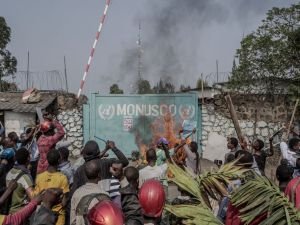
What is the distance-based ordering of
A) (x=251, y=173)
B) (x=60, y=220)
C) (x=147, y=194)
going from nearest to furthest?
(x=147, y=194) < (x=251, y=173) < (x=60, y=220)

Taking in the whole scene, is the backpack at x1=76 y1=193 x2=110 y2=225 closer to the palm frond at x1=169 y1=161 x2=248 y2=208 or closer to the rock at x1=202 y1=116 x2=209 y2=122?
the palm frond at x1=169 y1=161 x2=248 y2=208

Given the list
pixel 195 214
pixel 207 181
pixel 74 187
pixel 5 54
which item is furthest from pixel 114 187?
pixel 5 54

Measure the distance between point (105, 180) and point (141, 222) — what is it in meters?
1.41

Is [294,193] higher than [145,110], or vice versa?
[145,110]

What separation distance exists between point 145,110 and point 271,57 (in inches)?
157

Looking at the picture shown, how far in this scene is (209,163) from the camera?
48.5ft

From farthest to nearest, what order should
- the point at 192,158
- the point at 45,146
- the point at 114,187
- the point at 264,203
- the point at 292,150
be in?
the point at 192,158, the point at 292,150, the point at 45,146, the point at 114,187, the point at 264,203

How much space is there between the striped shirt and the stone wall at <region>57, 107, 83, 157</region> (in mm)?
9969

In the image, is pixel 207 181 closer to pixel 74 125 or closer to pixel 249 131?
pixel 249 131

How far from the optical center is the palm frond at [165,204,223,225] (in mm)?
3928

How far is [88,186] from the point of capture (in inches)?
173

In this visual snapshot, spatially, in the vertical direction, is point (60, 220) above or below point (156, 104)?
below

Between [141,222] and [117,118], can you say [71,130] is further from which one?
[141,222]

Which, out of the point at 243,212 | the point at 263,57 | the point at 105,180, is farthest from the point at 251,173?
the point at 263,57
